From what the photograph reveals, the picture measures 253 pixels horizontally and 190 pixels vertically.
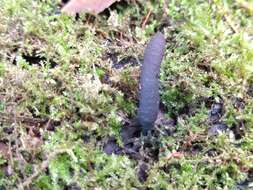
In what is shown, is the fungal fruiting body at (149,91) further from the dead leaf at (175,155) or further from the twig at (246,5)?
the twig at (246,5)

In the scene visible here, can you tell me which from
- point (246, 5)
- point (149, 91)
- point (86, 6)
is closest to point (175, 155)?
point (149, 91)

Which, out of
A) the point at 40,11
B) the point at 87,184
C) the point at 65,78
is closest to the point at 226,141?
the point at 87,184

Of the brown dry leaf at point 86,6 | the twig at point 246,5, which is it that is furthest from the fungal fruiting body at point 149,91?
the twig at point 246,5

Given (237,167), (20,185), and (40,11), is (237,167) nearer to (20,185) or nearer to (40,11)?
(20,185)

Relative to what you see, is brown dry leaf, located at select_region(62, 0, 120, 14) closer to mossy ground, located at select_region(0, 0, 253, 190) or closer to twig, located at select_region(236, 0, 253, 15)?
mossy ground, located at select_region(0, 0, 253, 190)

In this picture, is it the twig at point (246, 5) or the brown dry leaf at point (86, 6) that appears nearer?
the brown dry leaf at point (86, 6)

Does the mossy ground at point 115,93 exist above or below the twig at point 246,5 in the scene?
below
